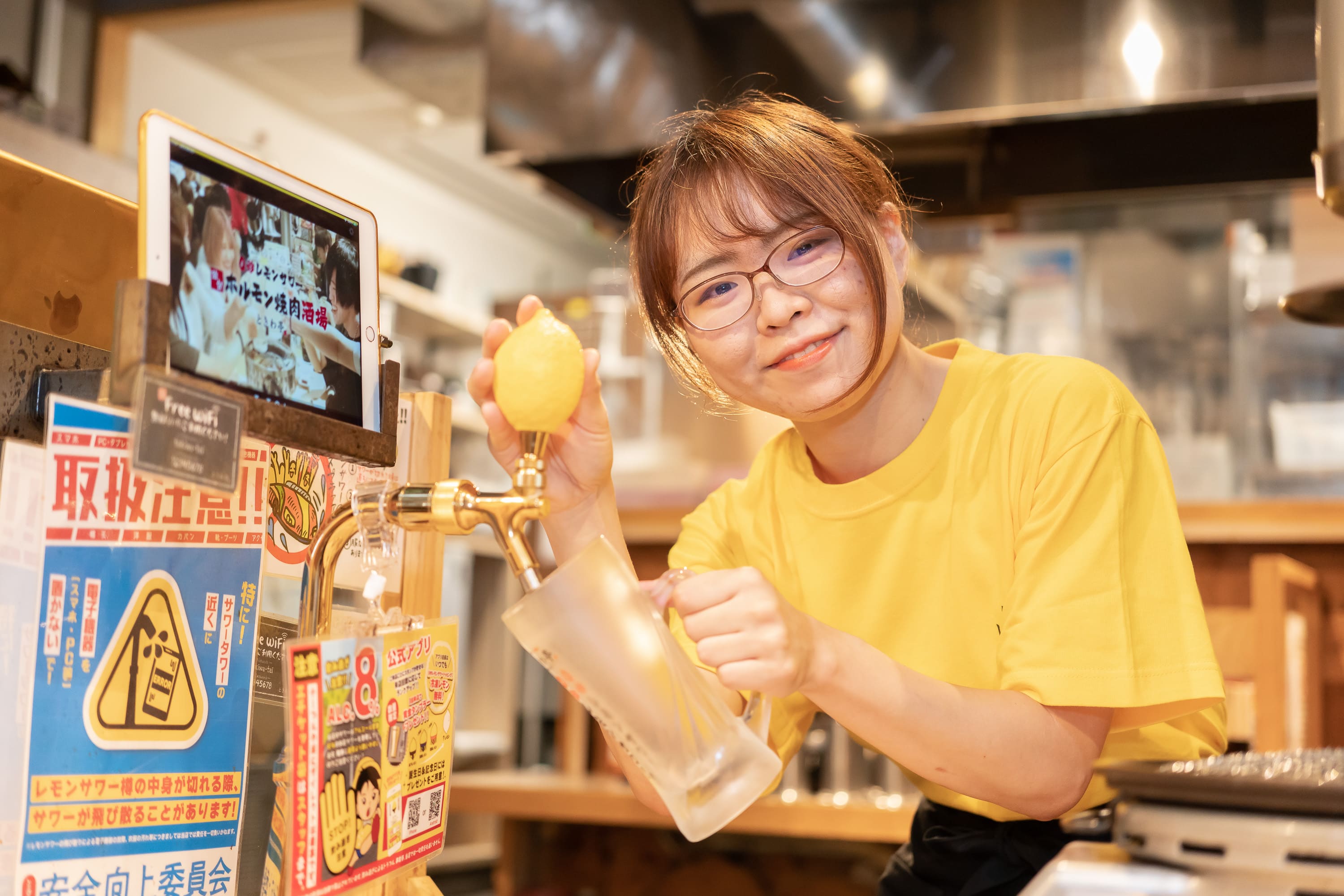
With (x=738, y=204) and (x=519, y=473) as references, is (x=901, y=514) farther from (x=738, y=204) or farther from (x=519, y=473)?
(x=519, y=473)

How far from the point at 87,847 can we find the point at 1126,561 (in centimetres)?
70

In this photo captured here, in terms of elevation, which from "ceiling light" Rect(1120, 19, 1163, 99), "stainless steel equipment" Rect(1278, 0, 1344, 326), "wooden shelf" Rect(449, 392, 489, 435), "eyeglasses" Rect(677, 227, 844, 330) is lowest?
"eyeglasses" Rect(677, 227, 844, 330)

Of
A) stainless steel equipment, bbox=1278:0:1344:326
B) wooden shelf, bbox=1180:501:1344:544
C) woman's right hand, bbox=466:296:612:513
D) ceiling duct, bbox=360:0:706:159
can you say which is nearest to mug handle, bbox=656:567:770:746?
woman's right hand, bbox=466:296:612:513

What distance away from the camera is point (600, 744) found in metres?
3.06

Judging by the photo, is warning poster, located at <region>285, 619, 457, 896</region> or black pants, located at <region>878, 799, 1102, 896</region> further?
black pants, located at <region>878, 799, 1102, 896</region>

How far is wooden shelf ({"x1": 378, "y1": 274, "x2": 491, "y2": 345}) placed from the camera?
4.87 meters

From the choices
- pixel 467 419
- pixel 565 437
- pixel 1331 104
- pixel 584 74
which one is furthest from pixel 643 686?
pixel 467 419

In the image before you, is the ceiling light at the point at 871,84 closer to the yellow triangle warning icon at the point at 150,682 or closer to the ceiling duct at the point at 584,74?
the ceiling duct at the point at 584,74

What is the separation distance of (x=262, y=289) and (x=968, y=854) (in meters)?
0.77

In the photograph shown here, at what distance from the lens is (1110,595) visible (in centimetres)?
87

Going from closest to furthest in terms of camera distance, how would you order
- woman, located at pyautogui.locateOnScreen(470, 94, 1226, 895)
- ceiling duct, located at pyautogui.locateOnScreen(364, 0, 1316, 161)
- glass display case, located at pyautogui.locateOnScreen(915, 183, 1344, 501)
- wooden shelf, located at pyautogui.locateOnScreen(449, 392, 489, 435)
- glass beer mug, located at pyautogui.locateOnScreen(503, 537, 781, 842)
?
glass beer mug, located at pyautogui.locateOnScreen(503, 537, 781, 842), woman, located at pyautogui.locateOnScreen(470, 94, 1226, 895), ceiling duct, located at pyautogui.locateOnScreen(364, 0, 1316, 161), glass display case, located at pyautogui.locateOnScreen(915, 183, 1344, 501), wooden shelf, located at pyautogui.locateOnScreen(449, 392, 489, 435)

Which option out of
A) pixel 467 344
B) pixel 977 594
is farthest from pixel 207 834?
pixel 467 344

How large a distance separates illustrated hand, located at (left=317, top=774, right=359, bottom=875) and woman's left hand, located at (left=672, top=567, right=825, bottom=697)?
0.21 metres

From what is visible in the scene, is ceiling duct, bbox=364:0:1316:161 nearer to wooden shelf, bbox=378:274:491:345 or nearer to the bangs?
the bangs
